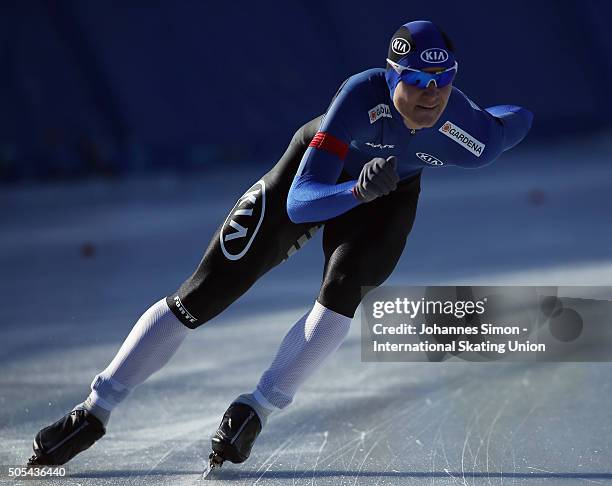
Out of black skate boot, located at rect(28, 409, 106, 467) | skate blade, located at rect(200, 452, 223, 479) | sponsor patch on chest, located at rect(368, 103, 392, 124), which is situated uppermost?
sponsor patch on chest, located at rect(368, 103, 392, 124)

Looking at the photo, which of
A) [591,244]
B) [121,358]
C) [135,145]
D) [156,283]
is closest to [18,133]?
[135,145]

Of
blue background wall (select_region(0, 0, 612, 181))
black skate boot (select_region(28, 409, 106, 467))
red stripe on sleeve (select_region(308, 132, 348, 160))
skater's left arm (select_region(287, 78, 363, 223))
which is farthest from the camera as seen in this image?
blue background wall (select_region(0, 0, 612, 181))

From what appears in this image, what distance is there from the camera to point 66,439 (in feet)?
10.1

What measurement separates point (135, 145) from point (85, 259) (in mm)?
3388

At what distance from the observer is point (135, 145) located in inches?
388

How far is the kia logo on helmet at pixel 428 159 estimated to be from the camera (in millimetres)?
3184

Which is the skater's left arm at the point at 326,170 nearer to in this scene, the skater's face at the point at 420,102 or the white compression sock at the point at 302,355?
the skater's face at the point at 420,102

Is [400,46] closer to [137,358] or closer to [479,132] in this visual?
[479,132]

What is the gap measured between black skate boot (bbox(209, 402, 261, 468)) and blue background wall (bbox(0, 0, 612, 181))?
6.82 meters

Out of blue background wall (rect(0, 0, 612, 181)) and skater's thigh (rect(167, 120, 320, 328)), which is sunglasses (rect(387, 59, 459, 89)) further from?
blue background wall (rect(0, 0, 612, 181))

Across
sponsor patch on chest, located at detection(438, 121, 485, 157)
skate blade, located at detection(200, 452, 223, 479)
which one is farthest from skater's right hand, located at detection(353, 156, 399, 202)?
skate blade, located at detection(200, 452, 223, 479)

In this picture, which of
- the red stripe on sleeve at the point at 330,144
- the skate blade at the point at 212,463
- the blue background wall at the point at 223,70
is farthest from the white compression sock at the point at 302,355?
the blue background wall at the point at 223,70

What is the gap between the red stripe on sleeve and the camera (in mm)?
2951

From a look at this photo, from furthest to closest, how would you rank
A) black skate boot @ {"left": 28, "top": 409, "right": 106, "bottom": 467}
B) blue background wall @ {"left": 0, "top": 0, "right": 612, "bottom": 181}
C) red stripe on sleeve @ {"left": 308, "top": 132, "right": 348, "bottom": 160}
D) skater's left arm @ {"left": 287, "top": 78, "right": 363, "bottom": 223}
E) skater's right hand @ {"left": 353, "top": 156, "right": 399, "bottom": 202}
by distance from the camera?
1. blue background wall @ {"left": 0, "top": 0, "right": 612, "bottom": 181}
2. black skate boot @ {"left": 28, "top": 409, "right": 106, "bottom": 467}
3. red stripe on sleeve @ {"left": 308, "top": 132, "right": 348, "bottom": 160}
4. skater's left arm @ {"left": 287, "top": 78, "right": 363, "bottom": 223}
5. skater's right hand @ {"left": 353, "top": 156, "right": 399, "bottom": 202}
